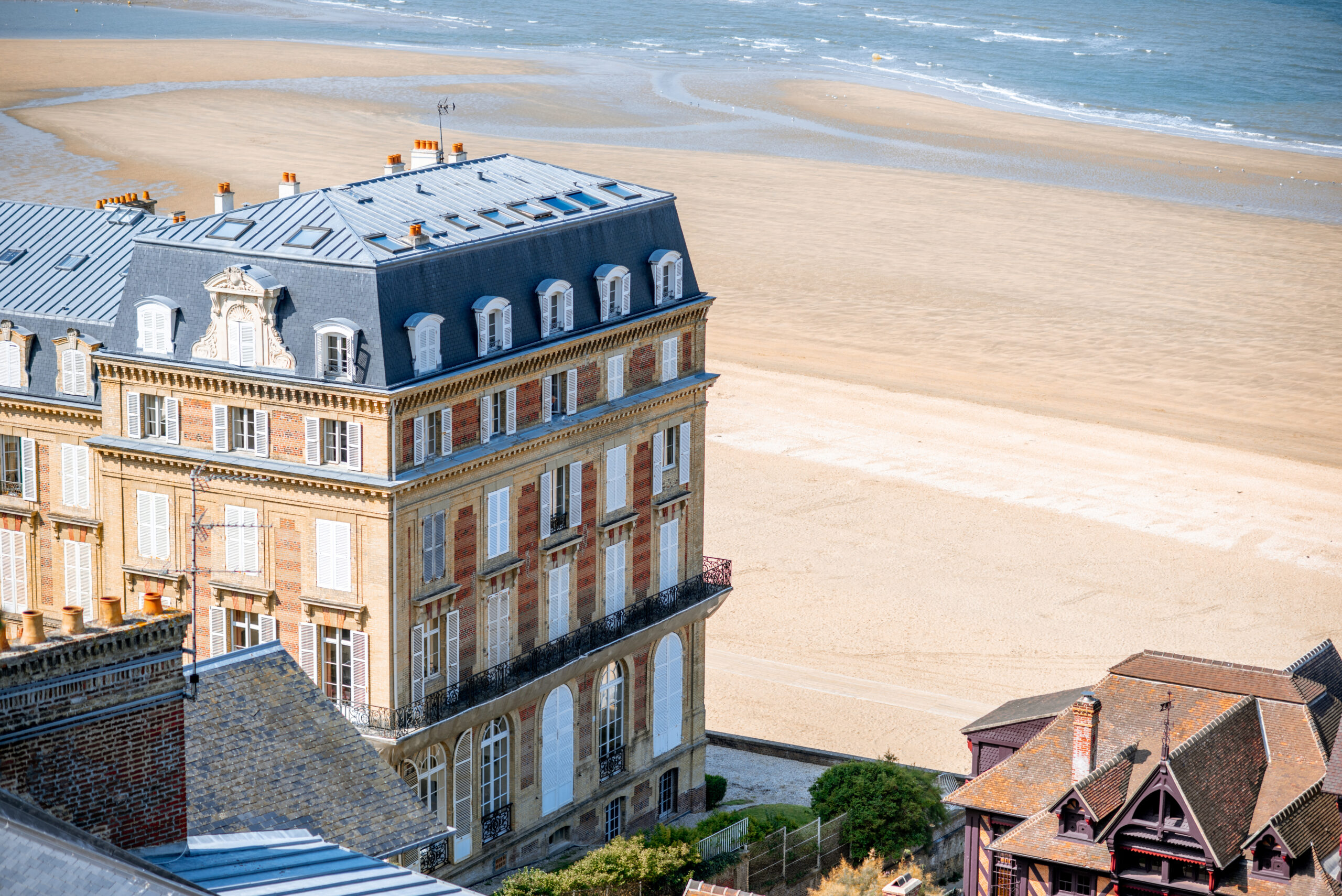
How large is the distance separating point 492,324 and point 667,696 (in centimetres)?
1348

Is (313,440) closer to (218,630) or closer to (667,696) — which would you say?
(218,630)

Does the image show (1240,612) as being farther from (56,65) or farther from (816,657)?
(56,65)

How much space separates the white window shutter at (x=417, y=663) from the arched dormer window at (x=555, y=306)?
8.46 meters

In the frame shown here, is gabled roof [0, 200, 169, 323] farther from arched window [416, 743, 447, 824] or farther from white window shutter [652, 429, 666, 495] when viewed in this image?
white window shutter [652, 429, 666, 495]

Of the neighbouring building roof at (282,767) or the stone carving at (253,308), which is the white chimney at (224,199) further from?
the neighbouring building roof at (282,767)

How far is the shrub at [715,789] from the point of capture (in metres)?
55.9

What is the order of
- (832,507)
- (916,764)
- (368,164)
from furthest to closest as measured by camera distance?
(368,164)
(832,507)
(916,764)

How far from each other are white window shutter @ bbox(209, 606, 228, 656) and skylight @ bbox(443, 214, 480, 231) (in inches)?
437

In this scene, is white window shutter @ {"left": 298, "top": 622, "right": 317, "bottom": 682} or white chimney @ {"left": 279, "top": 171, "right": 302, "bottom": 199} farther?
white chimney @ {"left": 279, "top": 171, "right": 302, "bottom": 199}

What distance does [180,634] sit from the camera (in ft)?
87.6

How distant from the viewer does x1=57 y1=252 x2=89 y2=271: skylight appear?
51.4 meters

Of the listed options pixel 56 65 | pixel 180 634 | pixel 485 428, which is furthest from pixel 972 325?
pixel 56 65

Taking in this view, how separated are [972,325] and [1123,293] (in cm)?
1133

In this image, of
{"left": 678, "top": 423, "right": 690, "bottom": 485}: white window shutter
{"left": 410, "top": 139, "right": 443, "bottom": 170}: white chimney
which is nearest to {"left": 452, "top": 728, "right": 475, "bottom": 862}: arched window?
{"left": 678, "top": 423, "right": 690, "bottom": 485}: white window shutter
